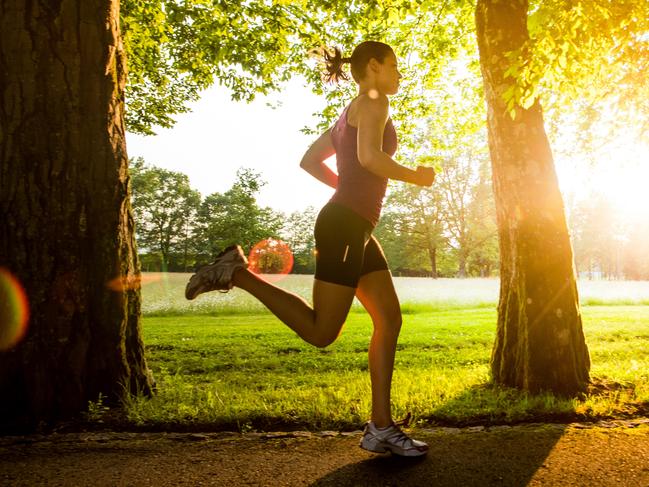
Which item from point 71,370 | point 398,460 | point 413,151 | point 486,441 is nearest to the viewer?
point 398,460

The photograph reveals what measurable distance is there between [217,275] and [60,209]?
1.56 metres

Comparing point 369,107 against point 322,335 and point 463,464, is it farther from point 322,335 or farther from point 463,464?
point 463,464

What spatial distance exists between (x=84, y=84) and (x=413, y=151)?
33.6 feet

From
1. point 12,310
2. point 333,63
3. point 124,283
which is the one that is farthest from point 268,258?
point 333,63

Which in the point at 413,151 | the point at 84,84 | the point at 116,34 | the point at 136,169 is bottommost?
the point at 84,84

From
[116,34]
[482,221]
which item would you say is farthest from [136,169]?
[116,34]

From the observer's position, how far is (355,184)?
2.87 meters

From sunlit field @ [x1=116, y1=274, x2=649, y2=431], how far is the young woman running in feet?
3.08

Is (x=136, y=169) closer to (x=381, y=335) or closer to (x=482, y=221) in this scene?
(x=482, y=221)

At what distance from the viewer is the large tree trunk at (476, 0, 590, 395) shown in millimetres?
4508

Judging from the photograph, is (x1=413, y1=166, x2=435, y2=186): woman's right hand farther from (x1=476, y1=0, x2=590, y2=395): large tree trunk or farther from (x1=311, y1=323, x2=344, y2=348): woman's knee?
(x1=476, y1=0, x2=590, y2=395): large tree trunk

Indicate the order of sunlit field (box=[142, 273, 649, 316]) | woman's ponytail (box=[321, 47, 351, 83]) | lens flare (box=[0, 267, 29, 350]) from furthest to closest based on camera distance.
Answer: sunlit field (box=[142, 273, 649, 316]) → lens flare (box=[0, 267, 29, 350]) → woman's ponytail (box=[321, 47, 351, 83])

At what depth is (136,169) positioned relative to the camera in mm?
71812

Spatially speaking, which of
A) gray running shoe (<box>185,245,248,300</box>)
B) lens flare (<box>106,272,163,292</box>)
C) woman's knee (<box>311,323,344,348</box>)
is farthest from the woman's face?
lens flare (<box>106,272,163,292</box>)
